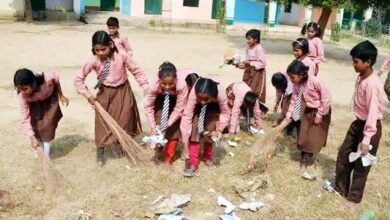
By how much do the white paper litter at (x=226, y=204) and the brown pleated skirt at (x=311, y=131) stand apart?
3.92 ft

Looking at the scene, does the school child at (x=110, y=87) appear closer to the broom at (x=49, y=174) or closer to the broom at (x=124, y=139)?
the broom at (x=124, y=139)

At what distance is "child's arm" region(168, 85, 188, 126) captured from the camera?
4.35 metres

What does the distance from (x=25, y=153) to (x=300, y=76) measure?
3214 millimetres

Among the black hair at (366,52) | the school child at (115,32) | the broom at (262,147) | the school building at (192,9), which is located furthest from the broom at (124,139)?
the school building at (192,9)

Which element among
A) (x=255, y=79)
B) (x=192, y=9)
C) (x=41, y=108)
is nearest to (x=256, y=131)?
(x=255, y=79)

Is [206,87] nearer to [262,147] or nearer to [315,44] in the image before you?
[262,147]

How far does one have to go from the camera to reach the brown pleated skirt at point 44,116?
4.43m

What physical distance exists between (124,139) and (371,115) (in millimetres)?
2417

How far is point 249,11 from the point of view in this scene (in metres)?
25.8

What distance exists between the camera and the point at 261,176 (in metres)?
4.54

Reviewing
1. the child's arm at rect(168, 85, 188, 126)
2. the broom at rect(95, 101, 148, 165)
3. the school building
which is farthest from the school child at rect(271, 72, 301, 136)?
the school building

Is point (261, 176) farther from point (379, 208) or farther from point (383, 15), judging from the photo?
point (383, 15)

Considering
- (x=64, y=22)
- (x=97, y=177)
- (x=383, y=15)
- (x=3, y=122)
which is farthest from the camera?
(x=383, y=15)

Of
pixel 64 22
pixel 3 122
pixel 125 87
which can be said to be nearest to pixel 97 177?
pixel 125 87
